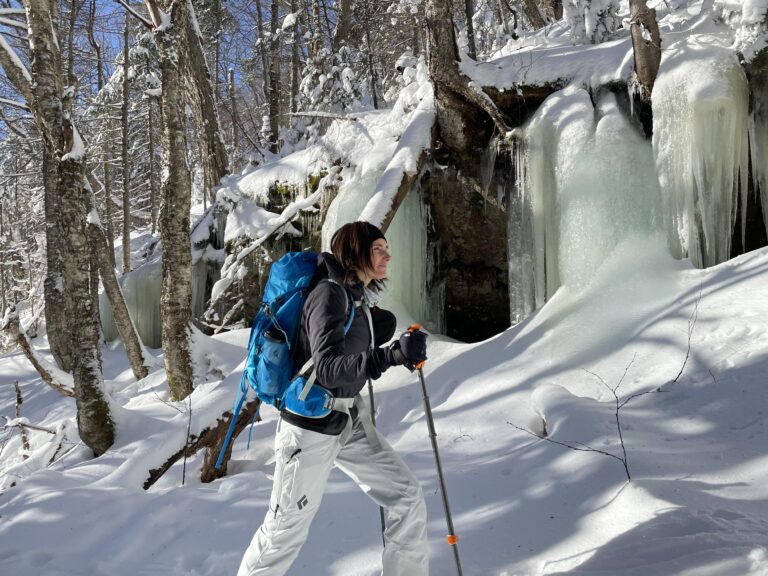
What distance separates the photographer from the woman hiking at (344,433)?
6.17ft

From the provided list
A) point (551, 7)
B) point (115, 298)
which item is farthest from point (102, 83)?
point (551, 7)

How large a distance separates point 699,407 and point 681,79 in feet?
11.3

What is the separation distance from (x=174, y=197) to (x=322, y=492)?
4664 millimetres

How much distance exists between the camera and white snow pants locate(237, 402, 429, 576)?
6.47 ft

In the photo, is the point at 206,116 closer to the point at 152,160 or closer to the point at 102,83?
the point at 152,160

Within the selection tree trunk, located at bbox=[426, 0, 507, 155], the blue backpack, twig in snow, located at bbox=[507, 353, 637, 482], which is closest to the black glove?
the blue backpack

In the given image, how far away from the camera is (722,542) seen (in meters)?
2.00

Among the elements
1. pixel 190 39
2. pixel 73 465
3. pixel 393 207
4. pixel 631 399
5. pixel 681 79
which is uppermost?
pixel 190 39

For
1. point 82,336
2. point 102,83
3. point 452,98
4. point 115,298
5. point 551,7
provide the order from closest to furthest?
point 82,336
point 452,98
point 115,298
point 551,7
point 102,83

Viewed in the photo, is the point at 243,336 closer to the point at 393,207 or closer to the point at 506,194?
the point at 393,207

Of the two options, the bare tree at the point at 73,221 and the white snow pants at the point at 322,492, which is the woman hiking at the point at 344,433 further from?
the bare tree at the point at 73,221

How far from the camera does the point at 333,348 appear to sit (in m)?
1.86

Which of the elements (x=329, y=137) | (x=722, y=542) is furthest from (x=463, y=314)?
(x=722, y=542)

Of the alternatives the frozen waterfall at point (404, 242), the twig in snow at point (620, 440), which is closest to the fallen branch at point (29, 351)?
the frozen waterfall at point (404, 242)
